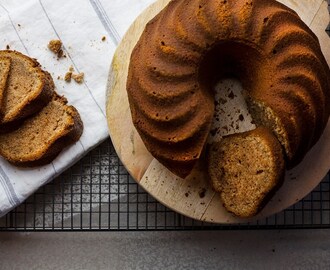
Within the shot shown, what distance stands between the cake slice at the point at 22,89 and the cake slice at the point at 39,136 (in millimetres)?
40

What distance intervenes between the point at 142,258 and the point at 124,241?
0.12 meters

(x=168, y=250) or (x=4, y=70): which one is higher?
(x=4, y=70)

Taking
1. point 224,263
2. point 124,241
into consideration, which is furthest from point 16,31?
point 224,263

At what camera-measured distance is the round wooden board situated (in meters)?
2.53

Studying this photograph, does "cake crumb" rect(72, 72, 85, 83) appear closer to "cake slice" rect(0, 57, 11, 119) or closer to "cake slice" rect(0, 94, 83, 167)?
"cake slice" rect(0, 94, 83, 167)

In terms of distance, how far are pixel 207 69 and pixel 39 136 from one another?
79 centimetres

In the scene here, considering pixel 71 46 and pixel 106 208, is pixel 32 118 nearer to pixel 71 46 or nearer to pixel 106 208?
pixel 71 46

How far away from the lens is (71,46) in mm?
2684

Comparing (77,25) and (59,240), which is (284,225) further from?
(77,25)

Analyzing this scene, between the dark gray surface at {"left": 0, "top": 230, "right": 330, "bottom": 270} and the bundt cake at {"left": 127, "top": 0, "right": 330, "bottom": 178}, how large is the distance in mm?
584

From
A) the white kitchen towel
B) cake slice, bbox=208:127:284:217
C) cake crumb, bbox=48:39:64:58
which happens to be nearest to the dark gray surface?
the white kitchen towel

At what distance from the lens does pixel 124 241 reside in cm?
284

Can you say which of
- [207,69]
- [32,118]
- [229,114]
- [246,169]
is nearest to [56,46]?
[32,118]

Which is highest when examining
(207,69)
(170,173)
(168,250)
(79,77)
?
(207,69)
